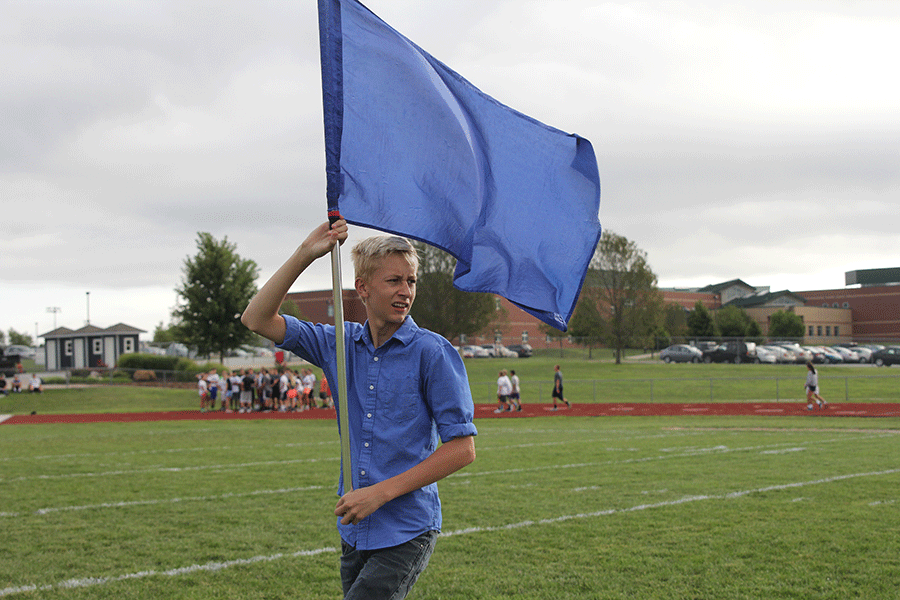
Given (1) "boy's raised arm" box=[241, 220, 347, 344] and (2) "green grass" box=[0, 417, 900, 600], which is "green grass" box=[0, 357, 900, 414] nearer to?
(2) "green grass" box=[0, 417, 900, 600]

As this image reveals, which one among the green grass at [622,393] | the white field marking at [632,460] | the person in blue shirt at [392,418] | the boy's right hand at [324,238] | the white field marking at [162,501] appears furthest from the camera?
the green grass at [622,393]

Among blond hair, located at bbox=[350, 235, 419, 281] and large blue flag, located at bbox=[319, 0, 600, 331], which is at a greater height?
large blue flag, located at bbox=[319, 0, 600, 331]

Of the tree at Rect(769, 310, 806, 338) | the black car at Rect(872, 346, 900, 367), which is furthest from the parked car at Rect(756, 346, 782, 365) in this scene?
the tree at Rect(769, 310, 806, 338)

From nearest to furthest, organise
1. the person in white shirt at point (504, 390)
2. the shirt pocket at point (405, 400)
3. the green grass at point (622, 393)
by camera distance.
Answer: the shirt pocket at point (405, 400) → the person in white shirt at point (504, 390) → the green grass at point (622, 393)

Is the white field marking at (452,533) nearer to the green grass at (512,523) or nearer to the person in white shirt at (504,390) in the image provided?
the green grass at (512,523)

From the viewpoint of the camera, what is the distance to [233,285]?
5322 cm

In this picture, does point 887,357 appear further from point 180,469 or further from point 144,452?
point 180,469

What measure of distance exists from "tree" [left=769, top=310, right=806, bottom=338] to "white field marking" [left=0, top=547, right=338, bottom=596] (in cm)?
8625

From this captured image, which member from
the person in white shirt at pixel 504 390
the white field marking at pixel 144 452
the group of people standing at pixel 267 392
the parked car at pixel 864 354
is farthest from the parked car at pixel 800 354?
the white field marking at pixel 144 452

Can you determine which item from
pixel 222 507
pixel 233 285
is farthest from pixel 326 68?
pixel 233 285

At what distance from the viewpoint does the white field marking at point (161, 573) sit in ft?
20.0

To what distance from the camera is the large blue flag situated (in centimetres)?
348

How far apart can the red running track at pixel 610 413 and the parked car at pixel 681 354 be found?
95.0ft

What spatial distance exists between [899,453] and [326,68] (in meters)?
13.5
